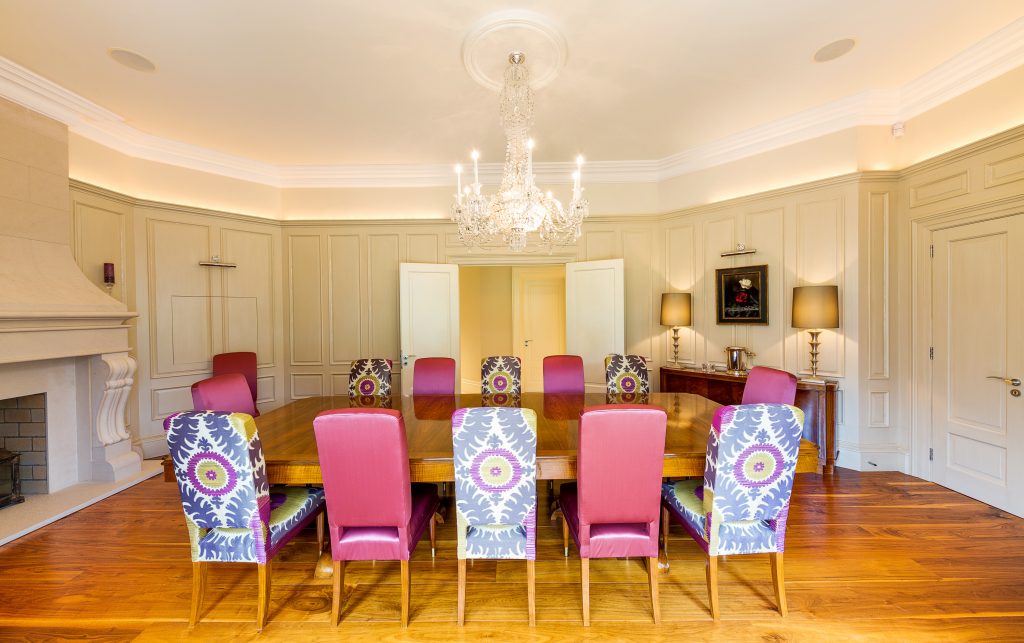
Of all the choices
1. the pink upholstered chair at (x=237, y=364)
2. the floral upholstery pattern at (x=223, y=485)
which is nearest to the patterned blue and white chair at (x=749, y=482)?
Result: the floral upholstery pattern at (x=223, y=485)

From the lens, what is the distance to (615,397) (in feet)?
10.4

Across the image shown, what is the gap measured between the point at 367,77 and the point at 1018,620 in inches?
185

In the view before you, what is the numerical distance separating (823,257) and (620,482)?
3.27 meters

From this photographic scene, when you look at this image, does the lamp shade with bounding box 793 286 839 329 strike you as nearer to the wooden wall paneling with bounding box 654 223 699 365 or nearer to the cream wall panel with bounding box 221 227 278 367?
the wooden wall paneling with bounding box 654 223 699 365

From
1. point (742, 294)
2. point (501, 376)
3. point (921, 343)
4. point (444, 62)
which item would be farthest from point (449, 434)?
point (921, 343)

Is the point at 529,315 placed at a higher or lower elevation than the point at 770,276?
lower

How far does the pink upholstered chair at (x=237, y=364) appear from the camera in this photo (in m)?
Result: 4.36

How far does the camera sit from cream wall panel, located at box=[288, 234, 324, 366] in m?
5.06

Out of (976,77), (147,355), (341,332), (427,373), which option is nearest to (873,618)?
(427,373)

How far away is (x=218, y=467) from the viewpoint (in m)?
1.76

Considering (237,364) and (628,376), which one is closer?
(628,376)

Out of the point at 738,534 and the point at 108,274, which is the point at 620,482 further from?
the point at 108,274

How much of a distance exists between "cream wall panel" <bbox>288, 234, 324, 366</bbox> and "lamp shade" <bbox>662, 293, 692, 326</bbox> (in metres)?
4.02

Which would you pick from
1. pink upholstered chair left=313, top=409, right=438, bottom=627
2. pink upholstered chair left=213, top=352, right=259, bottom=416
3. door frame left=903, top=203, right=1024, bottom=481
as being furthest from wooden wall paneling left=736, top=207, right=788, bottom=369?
pink upholstered chair left=213, top=352, right=259, bottom=416
